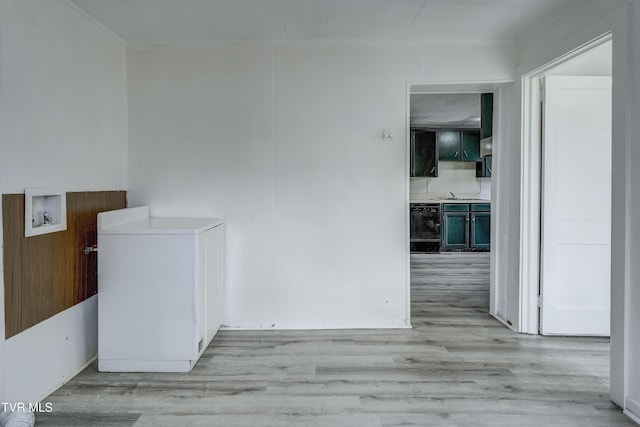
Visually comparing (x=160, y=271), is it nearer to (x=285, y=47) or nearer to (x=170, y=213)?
(x=170, y=213)

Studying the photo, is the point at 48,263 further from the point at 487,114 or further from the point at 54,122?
the point at 487,114

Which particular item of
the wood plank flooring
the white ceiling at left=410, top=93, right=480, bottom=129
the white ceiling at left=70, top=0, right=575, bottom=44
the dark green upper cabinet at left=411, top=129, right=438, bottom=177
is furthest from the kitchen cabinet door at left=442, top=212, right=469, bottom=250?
the white ceiling at left=70, top=0, right=575, bottom=44

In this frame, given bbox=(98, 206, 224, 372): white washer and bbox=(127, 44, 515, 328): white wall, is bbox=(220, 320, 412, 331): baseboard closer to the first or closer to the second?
bbox=(127, 44, 515, 328): white wall

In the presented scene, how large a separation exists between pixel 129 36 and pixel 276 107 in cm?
119

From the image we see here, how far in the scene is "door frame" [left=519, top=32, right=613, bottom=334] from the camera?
3.09 meters

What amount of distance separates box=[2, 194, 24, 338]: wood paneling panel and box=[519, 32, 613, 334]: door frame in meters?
3.18

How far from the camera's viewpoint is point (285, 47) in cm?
322

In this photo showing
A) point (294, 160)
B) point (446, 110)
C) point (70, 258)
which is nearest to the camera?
point (70, 258)

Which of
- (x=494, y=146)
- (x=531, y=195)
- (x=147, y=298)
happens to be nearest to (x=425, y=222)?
(x=494, y=146)

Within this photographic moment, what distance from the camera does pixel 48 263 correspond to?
225cm

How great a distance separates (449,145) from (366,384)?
620 cm

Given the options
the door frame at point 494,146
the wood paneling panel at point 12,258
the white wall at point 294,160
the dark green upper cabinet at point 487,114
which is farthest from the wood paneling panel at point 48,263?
the dark green upper cabinet at point 487,114

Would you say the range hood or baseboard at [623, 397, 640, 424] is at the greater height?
the range hood

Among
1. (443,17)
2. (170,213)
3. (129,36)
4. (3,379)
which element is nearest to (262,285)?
(170,213)
